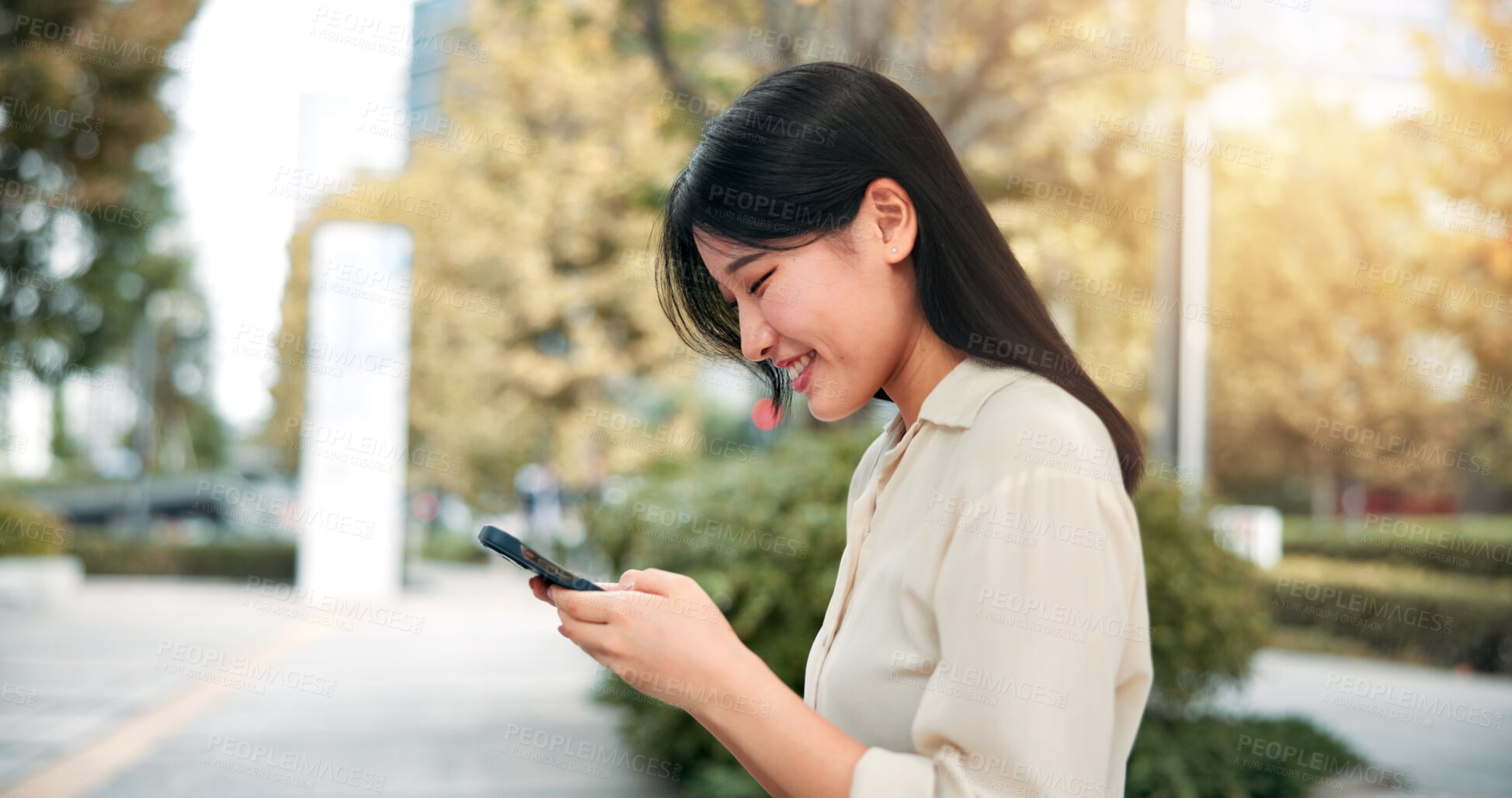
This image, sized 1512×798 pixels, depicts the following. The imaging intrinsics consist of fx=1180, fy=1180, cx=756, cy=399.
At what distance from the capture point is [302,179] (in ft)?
31.7

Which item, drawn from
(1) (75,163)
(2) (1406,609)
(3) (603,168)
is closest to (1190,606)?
(2) (1406,609)

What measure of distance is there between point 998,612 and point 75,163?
12275 mm

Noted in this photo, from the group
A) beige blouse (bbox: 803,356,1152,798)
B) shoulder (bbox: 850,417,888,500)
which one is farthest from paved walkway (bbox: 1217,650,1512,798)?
beige blouse (bbox: 803,356,1152,798)

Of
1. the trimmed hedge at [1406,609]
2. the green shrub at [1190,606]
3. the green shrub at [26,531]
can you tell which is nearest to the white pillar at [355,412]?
the green shrub at [26,531]

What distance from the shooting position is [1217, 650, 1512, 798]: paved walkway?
620 cm

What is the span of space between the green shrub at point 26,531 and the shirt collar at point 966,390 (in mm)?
15818

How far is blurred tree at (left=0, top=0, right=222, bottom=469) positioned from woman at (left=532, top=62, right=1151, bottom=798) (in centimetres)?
1071

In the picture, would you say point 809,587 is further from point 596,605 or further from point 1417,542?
point 1417,542

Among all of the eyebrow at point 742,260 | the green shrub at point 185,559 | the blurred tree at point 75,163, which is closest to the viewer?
the eyebrow at point 742,260

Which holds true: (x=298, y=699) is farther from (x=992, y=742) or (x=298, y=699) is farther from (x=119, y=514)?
(x=119, y=514)

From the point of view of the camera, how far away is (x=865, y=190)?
4.30ft

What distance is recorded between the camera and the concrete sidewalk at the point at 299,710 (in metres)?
6.02

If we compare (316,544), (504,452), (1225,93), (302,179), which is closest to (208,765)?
(302,179)

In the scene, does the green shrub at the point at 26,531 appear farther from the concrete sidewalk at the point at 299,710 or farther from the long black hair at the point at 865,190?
the long black hair at the point at 865,190
